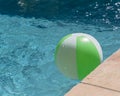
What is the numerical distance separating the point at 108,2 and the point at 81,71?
5.79m

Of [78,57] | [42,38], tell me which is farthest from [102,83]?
[42,38]

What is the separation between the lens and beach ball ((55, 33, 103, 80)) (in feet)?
10.8

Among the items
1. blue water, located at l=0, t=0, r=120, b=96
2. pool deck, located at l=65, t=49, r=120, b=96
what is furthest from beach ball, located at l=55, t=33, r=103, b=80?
blue water, located at l=0, t=0, r=120, b=96

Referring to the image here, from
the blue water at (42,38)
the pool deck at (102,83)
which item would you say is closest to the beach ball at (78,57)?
the pool deck at (102,83)

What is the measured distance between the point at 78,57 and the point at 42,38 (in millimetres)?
4081

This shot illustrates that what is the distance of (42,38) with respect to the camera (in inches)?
288

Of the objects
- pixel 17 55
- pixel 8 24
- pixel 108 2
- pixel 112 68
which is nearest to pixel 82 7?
pixel 108 2

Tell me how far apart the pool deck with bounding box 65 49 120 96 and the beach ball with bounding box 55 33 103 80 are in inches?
36.1

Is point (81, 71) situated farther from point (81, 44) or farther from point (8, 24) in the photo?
point (8, 24)

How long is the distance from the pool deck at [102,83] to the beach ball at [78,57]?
92 cm

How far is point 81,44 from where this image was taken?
3355 mm

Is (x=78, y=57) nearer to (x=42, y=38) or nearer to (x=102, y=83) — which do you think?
(x=102, y=83)

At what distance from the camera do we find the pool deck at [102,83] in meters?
2.05

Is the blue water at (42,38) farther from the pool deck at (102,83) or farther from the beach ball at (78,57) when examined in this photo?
the pool deck at (102,83)
